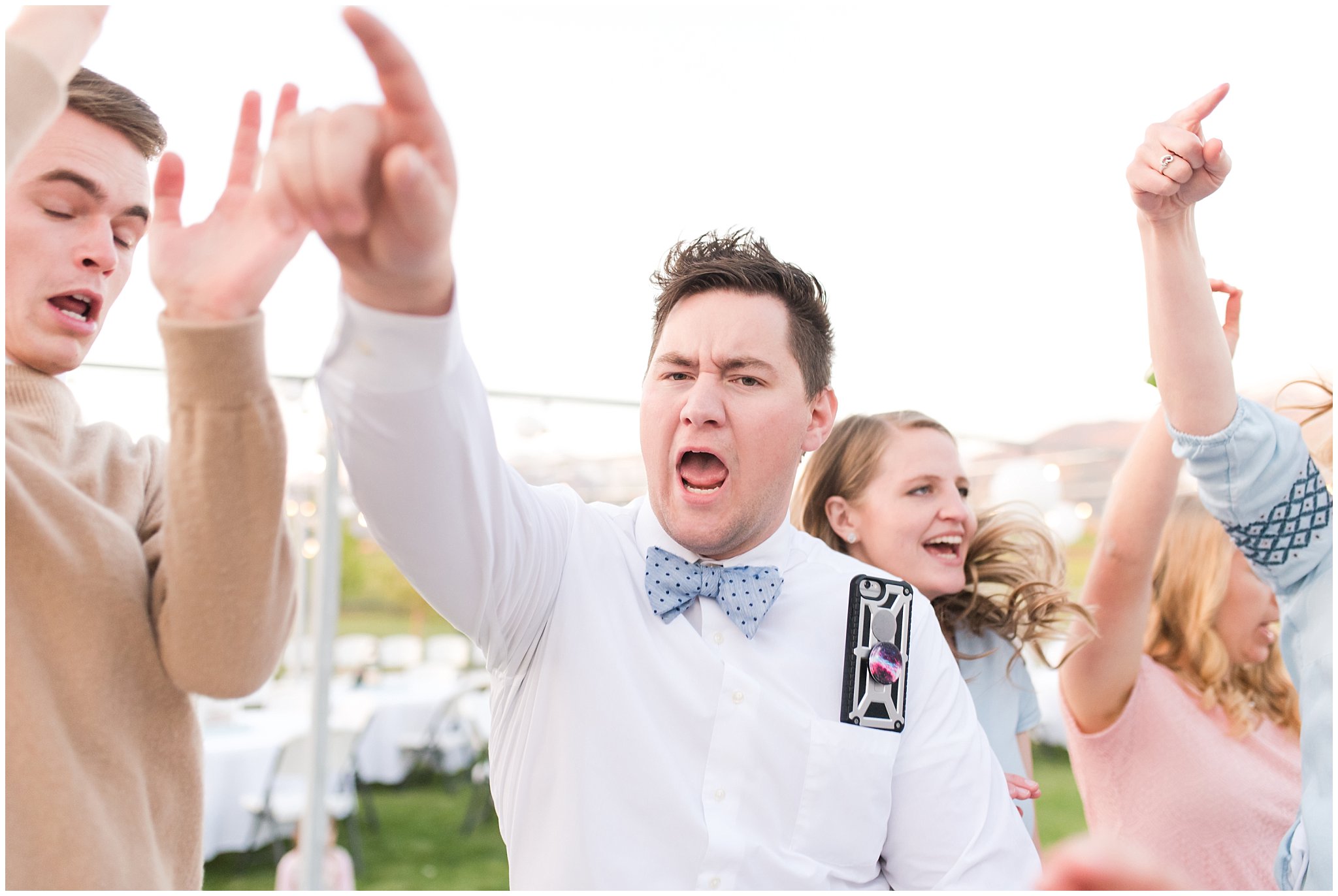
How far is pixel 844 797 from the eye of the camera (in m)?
1.63

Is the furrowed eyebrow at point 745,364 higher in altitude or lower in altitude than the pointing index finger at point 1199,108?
lower

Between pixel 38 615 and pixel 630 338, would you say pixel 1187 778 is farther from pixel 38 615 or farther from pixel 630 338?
pixel 630 338

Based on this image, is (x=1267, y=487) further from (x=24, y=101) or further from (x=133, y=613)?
(x=24, y=101)

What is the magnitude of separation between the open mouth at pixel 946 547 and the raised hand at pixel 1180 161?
98cm

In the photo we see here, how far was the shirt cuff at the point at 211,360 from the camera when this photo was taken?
1.06m

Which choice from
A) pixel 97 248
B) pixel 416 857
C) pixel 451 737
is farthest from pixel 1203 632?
pixel 451 737

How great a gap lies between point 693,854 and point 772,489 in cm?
63

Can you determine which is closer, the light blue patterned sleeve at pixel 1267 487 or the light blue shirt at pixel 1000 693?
the light blue patterned sleeve at pixel 1267 487

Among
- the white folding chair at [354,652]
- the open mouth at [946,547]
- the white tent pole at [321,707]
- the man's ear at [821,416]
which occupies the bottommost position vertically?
the white folding chair at [354,652]

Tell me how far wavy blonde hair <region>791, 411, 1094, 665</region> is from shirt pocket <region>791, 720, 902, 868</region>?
0.86 m

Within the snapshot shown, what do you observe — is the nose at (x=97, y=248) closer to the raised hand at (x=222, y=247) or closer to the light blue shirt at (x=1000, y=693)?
the raised hand at (x=222, y=247)

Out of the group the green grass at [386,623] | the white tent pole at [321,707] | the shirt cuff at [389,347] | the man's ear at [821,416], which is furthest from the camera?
the green grass at [386,623]

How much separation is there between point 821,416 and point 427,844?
6252mm

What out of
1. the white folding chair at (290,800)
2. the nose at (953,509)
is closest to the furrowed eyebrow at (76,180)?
the nose at (953,509)
